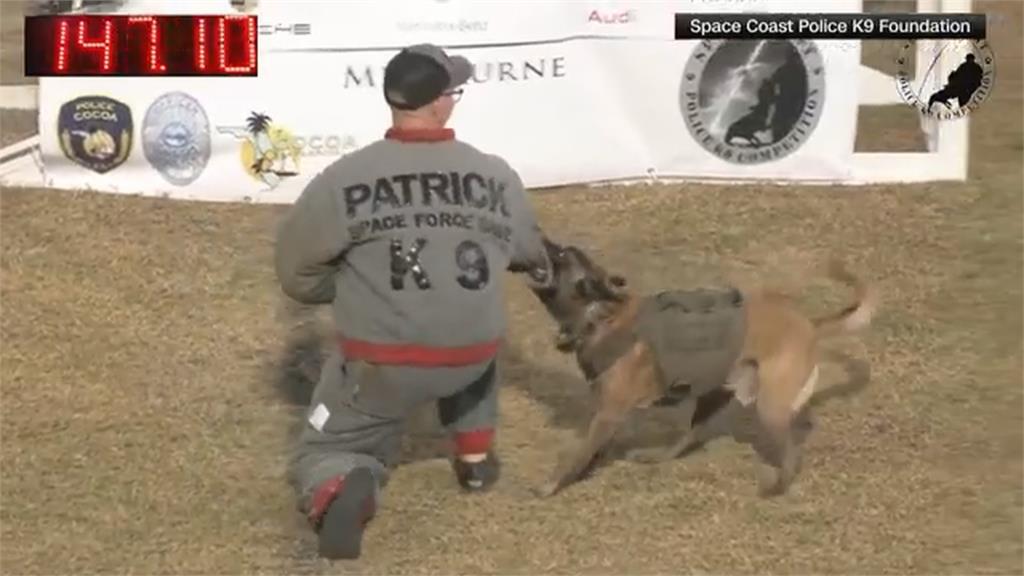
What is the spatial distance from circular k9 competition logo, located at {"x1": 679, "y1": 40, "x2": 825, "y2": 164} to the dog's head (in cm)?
294

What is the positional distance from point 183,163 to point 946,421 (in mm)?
3765

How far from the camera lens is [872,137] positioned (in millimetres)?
7762

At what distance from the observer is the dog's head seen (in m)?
4.52

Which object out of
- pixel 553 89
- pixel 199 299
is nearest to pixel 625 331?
pixel 199 299

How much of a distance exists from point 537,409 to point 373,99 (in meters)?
2.42

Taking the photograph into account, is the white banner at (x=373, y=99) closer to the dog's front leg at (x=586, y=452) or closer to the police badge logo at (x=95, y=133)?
the police badge logo at (x=95, y=133)

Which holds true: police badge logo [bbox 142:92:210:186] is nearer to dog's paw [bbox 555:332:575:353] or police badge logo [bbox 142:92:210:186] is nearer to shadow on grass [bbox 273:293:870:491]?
shadow on grass [bbox 273:293:870:491]

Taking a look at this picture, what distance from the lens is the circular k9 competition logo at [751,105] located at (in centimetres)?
736

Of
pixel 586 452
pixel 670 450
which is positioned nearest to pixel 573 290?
pixel 586 452

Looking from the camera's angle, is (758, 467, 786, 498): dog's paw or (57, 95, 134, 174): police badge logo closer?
(758, 467, 786, 498): dog's paw

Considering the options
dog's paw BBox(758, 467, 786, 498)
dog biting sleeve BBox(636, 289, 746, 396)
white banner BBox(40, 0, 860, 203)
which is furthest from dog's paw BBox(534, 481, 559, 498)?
white banner BBox(40, 0, 860, 203)

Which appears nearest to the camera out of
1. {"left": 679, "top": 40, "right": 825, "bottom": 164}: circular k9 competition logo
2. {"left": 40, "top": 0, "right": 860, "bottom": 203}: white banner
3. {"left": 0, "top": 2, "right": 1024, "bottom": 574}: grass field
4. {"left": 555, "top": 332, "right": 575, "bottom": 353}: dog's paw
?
{"left": 0, "top": 2, "right": 1024, "bottom": 574}: grass field

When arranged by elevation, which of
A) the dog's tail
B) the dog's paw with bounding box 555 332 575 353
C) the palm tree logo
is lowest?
the dog's paw with bounding box 555 332 575 353

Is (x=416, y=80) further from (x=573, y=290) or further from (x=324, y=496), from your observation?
(x=324, y=496)
